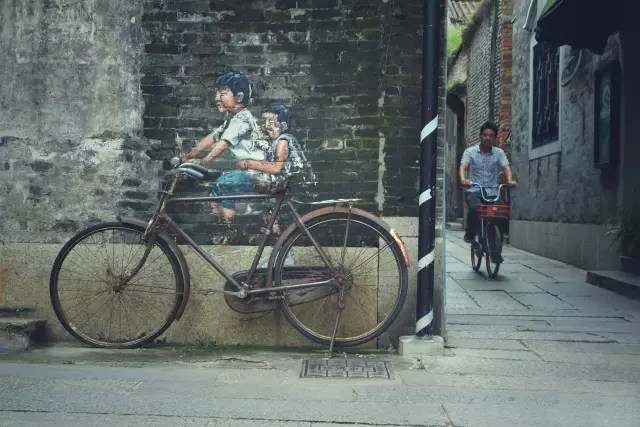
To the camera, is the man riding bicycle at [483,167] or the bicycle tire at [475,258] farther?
the bicycle tire at [475,258]

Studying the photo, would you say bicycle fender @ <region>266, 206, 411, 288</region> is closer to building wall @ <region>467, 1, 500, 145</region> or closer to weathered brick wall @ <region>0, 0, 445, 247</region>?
weathered brick wall @ <region>0, 0, 445, 247</region>

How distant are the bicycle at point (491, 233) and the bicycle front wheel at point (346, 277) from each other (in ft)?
14.0

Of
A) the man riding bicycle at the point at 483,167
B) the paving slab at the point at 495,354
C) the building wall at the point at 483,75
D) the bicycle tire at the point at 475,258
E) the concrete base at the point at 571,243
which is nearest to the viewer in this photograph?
the paving slab at the point at 495,354

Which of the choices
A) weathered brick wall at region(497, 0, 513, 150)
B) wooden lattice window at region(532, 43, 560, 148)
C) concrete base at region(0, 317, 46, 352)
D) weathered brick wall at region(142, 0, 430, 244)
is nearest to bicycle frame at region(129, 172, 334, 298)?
weathered brick wall at region(142, 0, 430, 244)

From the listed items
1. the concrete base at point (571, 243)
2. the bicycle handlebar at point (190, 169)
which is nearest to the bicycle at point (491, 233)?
the concrete base at point (571, 243)

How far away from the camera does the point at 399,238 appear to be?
5.14m

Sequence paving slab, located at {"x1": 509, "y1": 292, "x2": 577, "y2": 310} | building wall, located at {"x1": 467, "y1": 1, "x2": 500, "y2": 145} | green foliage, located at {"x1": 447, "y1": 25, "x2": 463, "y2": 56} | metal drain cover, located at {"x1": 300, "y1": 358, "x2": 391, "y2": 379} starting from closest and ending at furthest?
1. metal drain cover, located at {"x1": 300, "y1": 358, "x2": 391, "y2": 379}
2. paving slab, located at {"x1": 509, "y1": 292, "x2": 577, "y2": 310}
3. building wall, located at {"x1": 467, "y1": 1, "x2": 500, "y2": 145}
4. green foliage, located at {"x1": 447, "y1": 25, "x2": 463, "y2": 56}

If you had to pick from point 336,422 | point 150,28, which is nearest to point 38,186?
point 150,28

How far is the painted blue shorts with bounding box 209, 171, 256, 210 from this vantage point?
17.8 ft

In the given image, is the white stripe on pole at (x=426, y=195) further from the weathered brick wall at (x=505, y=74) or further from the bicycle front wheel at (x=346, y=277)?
the weathered brick wall at (x=505, y=74)

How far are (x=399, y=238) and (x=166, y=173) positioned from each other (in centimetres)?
177

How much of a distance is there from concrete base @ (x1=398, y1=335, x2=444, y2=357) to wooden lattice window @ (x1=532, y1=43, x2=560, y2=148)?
8504 millimetres

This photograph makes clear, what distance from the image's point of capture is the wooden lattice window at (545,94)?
1284 cm

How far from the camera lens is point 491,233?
9414mm
